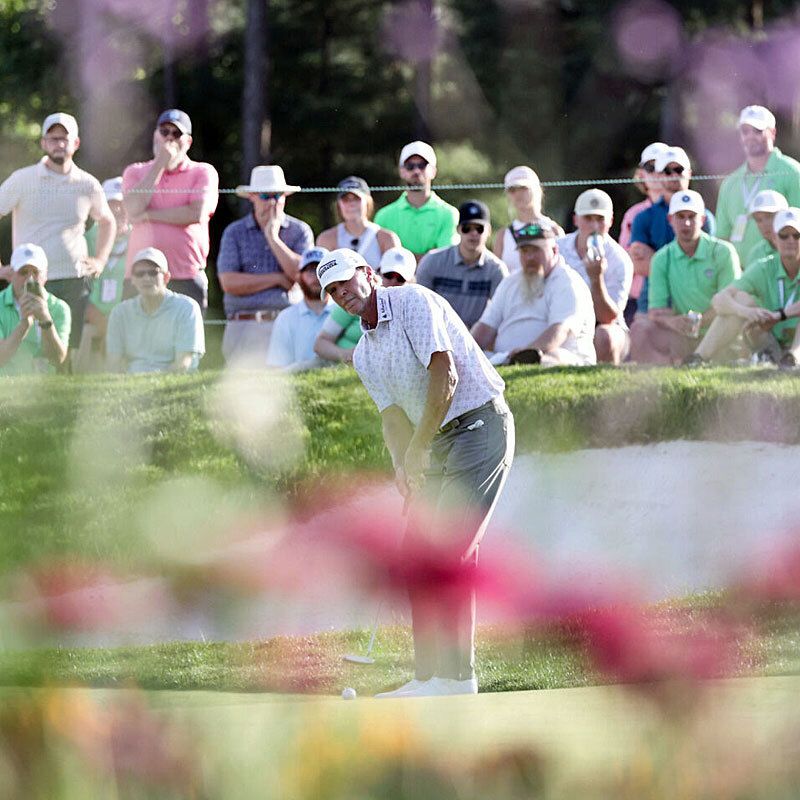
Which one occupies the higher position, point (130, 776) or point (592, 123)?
point (592, 123)

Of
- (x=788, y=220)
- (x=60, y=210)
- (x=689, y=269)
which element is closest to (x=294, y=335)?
(x=60, y=210)

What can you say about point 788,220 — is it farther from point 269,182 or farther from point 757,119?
point 269,182

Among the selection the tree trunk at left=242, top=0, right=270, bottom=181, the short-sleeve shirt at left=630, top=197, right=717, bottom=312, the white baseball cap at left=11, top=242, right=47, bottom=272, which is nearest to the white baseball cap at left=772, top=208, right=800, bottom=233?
the short-sleeve shirt at left=630, top=197, right=717, bottom=312

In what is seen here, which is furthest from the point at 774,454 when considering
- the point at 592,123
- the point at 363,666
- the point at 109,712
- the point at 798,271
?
the point at 592,123

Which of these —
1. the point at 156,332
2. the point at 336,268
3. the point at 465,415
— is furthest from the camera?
the point at 156,332

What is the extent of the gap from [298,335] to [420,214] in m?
1.03

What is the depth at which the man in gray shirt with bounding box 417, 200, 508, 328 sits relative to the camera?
9.63 meters

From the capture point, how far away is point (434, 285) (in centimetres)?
970

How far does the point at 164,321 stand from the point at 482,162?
11531mm

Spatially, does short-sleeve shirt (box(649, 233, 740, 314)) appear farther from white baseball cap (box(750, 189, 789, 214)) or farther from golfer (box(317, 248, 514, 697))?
golfer (box(317, 248, 514, 697))

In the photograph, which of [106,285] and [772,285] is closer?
[772,285]

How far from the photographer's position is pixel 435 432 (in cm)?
595

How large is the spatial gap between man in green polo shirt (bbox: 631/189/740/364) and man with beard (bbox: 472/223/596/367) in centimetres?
52

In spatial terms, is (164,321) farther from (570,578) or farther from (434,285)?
(570,578)
